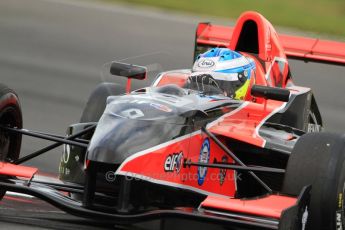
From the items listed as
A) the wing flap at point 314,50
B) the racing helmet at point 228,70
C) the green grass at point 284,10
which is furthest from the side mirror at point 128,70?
the green grass at point 284,10

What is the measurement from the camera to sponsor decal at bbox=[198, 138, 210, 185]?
21.3ft

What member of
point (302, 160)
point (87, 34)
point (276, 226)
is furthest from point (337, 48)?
point (87, 34)

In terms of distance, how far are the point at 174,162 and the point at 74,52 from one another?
7170 mm

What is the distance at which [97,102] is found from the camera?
309 inches

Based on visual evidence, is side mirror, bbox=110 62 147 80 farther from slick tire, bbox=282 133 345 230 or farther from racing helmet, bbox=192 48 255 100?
slick tire, bbox=282 133 345 230

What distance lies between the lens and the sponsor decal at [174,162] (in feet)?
20.1

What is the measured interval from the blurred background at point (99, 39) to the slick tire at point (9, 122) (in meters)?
2.68

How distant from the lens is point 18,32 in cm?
1374

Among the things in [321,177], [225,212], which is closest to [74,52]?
[321,177]

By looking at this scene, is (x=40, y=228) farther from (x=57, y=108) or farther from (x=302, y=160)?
(x=57, y=108)

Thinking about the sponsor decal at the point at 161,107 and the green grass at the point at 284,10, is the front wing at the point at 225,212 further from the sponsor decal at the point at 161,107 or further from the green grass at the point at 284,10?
the green grass at the point at 284,10

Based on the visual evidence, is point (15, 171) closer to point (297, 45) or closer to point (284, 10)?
point (297, 45)

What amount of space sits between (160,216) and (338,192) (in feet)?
3.87

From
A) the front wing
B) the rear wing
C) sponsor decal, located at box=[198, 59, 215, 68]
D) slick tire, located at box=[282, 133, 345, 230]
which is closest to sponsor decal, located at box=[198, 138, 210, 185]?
the front wing
